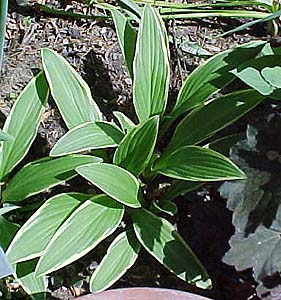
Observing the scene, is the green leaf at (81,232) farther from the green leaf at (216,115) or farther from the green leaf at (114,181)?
the green leaf at (216,115)

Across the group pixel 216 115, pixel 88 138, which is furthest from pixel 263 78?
pixel 88 138

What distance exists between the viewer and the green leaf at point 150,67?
2035mm

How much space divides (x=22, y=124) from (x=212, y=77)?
472mm

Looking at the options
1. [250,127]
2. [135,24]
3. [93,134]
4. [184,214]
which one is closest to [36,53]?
[135,24]

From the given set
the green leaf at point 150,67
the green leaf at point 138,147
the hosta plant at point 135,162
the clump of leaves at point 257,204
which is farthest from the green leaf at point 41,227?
the clump of leaves at point 257,204

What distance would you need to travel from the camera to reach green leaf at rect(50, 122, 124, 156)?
191 centimetres

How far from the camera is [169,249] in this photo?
77.7 inches

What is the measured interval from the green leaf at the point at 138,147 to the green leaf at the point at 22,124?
0.70 feet

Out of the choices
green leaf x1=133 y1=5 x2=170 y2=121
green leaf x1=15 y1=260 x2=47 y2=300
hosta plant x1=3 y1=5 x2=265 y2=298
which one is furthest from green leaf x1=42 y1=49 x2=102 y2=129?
green leaf x1=15 y1=260 x2=47 y2=300

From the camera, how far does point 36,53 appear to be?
2.36 metres

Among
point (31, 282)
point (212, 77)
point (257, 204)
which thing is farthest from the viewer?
point (212, 77)

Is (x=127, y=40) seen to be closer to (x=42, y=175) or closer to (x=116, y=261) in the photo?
(x=42, y=175)

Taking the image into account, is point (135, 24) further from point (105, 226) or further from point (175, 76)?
point (105, 226)

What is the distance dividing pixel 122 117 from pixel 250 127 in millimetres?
353
